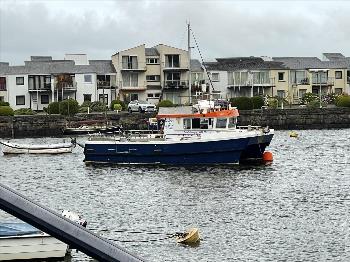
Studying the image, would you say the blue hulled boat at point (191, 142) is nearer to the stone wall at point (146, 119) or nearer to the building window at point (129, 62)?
the stone wall at point (146, 119)

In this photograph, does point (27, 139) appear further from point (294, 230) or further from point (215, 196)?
point (294, 230)

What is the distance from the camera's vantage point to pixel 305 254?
2241 cm

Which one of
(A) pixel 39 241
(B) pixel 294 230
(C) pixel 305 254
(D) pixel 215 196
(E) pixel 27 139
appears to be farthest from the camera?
(E) pixel 27 139

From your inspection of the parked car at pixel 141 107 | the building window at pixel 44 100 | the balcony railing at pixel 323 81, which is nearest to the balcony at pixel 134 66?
the building window at pixel 44 100

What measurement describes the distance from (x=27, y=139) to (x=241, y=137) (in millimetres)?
40357

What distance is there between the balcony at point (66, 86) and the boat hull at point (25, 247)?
8552cm

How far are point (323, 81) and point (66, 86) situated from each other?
3957 cm

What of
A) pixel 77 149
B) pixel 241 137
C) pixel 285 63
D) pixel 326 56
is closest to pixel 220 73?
pixel 285 63

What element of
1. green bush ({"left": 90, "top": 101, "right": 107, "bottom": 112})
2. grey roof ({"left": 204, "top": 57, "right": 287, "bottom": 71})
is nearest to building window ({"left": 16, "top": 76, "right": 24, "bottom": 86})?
green bush ({"left": 90, "top": 101, "right": 107, "bottom": 112})

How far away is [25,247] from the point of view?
66.1 feet

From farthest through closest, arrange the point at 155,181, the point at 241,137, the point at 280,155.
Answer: the point at 280,155
the point at 241,137
the point at 155,181

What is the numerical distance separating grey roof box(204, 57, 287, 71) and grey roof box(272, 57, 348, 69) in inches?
113

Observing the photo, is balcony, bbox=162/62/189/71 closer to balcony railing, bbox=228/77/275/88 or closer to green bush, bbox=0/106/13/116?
balcony railing, bbox=228/77/275/88

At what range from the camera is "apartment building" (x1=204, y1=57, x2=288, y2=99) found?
114375mm
